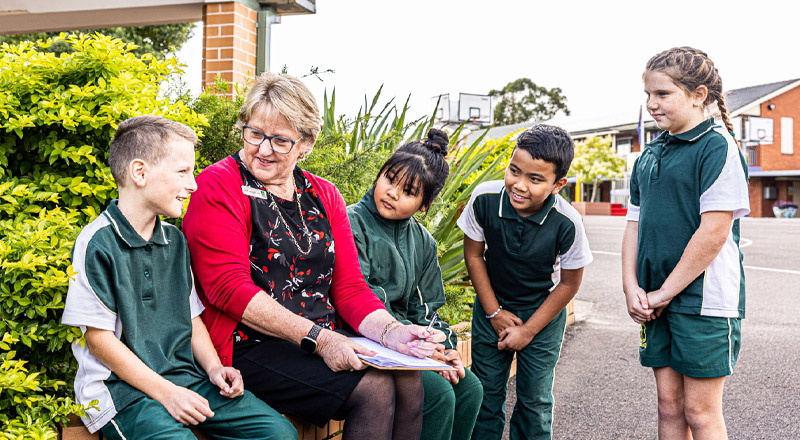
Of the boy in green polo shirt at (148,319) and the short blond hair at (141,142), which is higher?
the short blond hair at (141,142)

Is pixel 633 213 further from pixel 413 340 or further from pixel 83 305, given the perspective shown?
pixel 83 305

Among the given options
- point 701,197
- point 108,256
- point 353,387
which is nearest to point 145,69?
point 108,256

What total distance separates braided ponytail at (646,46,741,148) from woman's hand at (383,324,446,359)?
4.30 feet

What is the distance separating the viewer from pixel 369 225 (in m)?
2.76

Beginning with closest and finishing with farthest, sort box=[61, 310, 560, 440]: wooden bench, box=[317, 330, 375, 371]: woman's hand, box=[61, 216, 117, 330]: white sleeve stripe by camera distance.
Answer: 1. box=[61, 216, 117, 330]: white sleeve stripe
2. box=[61, 310, 560, 440]: wooden bench
3. box=[317, 330, 375, 371]: woman's hand

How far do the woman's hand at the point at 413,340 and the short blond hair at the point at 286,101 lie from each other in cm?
80

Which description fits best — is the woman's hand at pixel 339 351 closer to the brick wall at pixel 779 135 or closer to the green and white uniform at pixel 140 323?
the green and white uniform at pixel 140 323

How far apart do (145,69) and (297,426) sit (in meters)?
1.51

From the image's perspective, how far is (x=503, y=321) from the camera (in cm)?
291

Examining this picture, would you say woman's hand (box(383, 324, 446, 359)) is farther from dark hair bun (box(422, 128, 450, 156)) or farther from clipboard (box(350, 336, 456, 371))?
dark hair bun (box(422, 128, 450, 156))

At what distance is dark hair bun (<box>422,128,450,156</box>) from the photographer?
2.90 m

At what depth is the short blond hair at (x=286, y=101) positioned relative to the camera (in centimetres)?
232

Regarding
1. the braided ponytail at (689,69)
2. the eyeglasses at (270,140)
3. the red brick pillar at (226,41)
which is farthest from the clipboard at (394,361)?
the red brick pillar at (226,41)

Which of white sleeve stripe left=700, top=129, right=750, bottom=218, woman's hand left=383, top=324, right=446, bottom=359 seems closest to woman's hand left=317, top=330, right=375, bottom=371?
woman's hand left=383, top=324, right=446, bottom=359
